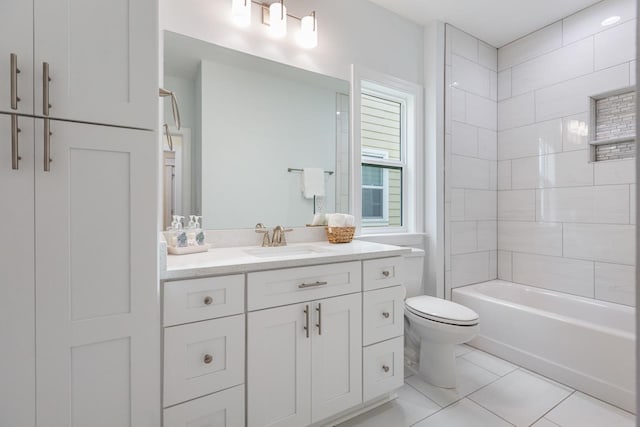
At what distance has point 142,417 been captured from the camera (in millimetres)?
1005

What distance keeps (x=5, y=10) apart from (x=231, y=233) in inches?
47.2

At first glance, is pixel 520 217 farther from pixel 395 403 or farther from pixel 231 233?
pixel 231 233

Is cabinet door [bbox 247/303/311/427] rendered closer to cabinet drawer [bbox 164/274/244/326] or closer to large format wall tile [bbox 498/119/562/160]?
cabinet drawer [bbox 164/274/244/326]

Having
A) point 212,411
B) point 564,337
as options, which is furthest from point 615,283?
point 212,411

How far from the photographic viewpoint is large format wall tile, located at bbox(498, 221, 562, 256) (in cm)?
250

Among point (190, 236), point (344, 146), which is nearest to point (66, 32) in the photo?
point (190, 236)

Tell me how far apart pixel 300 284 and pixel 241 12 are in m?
1.52

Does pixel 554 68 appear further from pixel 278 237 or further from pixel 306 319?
pixel 306 319

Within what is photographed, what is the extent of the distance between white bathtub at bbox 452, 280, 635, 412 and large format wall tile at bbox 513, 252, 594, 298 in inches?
2.6

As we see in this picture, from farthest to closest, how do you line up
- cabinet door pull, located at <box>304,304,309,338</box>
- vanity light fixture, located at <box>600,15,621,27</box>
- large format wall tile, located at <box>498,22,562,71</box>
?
large format wall tile, located at <box>498,22,562,71</box> → vanity light fixture, located at <box>600,15,621,27</box> → cabinet door pull, located at <box>304,304,309,338</box>

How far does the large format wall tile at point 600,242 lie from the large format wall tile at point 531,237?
2.7 inches

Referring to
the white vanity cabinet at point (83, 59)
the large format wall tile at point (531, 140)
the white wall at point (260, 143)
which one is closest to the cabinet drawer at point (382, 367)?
the white wall at point (260, 143)

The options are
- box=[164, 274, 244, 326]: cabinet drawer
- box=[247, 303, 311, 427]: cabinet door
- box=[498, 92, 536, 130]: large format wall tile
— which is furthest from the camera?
box=[498, 92, 536, 130]: large format wall tile

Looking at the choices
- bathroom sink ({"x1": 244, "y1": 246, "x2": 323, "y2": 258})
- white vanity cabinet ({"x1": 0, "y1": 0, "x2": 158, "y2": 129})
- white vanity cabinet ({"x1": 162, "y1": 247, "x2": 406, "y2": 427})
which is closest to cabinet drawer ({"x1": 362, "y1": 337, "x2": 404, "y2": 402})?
white vanity cabinet ({"x1": 162, "y1": 247, "x2": 406, "y2": 427})
